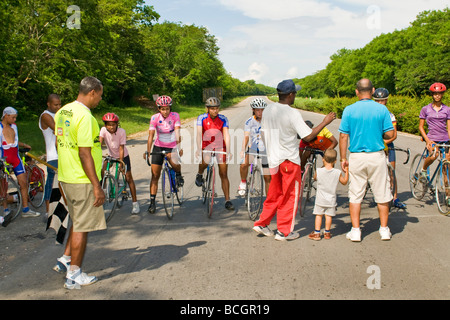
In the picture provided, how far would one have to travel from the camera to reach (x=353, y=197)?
5.26m

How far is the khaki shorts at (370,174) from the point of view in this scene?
5.13 meters

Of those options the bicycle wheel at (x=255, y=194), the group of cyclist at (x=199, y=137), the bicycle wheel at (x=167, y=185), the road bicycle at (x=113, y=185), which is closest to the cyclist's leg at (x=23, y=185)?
the group of cyclist at (x=199, y=137)

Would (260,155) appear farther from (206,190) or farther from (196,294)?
(196,294)

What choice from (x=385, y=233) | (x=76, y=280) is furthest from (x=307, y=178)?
(x=76, y=280)

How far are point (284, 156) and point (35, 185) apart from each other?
5080mm

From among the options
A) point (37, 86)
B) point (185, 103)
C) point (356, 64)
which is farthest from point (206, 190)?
point (356, 64)

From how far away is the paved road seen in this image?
12.2 ft

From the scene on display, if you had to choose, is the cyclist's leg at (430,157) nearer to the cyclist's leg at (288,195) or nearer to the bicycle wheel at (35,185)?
the cyclist's leg at (288,195)

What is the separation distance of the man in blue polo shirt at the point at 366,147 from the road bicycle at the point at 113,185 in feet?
12.1

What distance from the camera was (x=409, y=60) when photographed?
51.7 meters

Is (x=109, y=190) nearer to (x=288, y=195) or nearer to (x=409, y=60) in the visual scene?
(x=288, y=195)
